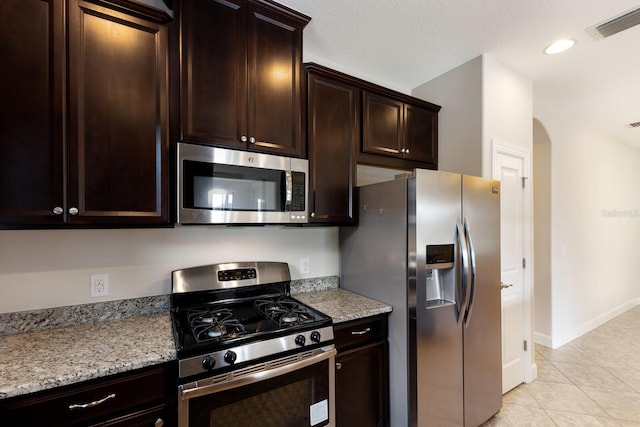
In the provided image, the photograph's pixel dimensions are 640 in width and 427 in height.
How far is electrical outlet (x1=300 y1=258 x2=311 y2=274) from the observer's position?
227 centimetres

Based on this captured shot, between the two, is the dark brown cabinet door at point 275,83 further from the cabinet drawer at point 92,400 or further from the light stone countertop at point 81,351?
the cabinet drawer at point 92,400

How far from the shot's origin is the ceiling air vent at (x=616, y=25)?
183 cm

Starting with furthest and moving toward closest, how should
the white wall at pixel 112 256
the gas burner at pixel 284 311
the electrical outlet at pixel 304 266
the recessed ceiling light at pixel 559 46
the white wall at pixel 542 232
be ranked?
the white wall at pixel 542 232 → the electrical outlet at pixel 304 266 → the recessed ceiling light at pixel 559 46 → the gas burner at pixel 284 311 → the white wall at pixel 112 256

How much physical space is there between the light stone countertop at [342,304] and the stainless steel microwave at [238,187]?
0.58 m

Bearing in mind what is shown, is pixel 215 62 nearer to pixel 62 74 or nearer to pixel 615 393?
pixel 62 74

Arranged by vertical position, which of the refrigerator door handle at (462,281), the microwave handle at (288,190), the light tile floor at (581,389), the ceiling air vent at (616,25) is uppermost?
the ceiling air vent at (616,25)

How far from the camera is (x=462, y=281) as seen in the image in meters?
1.86

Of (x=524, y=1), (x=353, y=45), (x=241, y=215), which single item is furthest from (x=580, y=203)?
(x=241, y=215)

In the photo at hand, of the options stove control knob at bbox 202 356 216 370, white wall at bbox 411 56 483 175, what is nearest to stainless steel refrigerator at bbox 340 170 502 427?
white wall at bbox 411 56 483 175

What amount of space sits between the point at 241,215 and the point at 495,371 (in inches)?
84.1

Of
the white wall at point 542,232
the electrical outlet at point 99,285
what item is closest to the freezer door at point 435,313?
the electrical outlet at point 99,285

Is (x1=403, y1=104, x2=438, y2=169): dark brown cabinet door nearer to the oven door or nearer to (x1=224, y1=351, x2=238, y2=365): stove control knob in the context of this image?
the oven door

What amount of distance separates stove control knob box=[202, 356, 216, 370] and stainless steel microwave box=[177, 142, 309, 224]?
0.65 meters

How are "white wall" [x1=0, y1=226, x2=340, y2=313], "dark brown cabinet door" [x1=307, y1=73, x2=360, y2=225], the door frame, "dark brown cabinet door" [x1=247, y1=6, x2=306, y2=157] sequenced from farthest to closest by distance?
the door frame, "dark brown cabinet door" [x1=307, y1=73, x2=360, y2=225], "dark brown cabinet door" [x1=247, y1=6, x2=306, y2=157], "white wall" [x1=0, y1=226, x2=340, y2=313]
